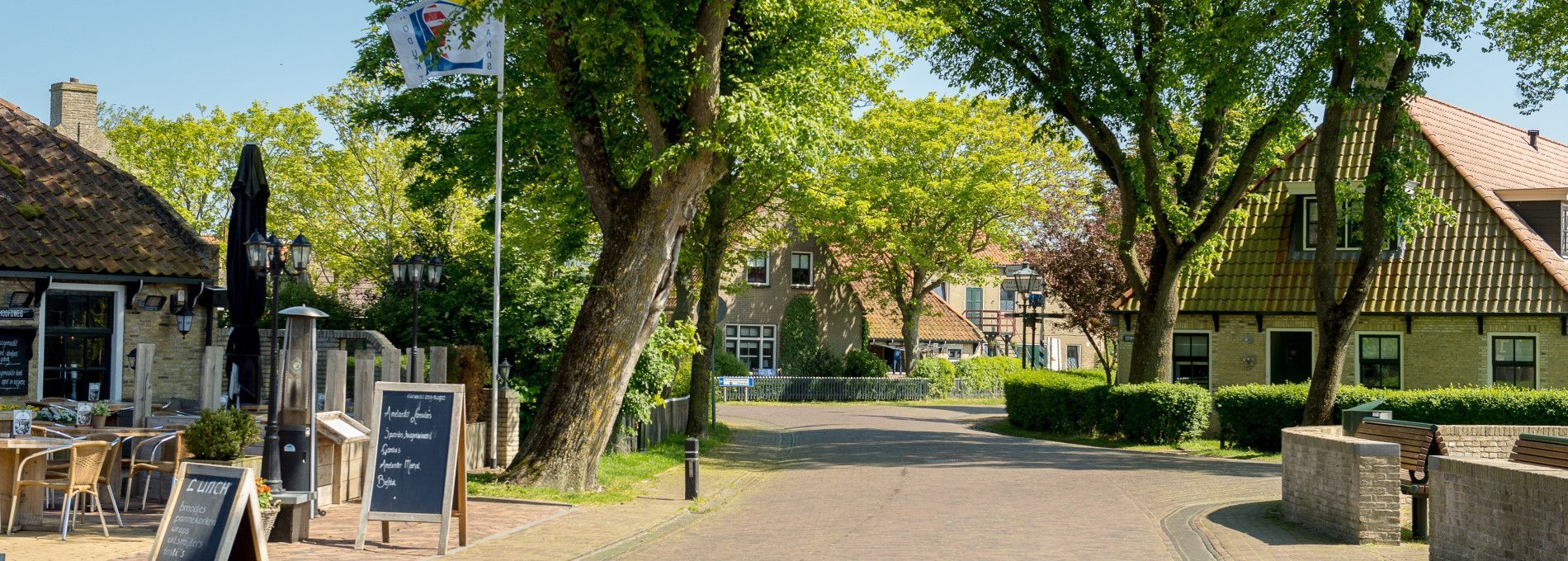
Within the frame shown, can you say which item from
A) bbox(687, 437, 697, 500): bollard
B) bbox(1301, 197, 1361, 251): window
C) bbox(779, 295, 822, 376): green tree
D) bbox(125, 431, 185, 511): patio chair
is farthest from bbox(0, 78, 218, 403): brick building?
bbox(779, 295, 822, 376): green tree

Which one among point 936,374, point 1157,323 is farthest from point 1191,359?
point 936,374

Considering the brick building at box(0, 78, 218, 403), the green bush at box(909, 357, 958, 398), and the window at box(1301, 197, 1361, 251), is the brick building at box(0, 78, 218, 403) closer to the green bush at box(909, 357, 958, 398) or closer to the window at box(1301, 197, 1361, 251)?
the window at box(1301, 197, 1361, 251)

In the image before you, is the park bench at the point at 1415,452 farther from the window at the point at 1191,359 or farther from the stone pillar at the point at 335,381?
the window at the point at 1191,359

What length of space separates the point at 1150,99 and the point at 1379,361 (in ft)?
27.8

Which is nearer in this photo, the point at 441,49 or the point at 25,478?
the point at 25,478

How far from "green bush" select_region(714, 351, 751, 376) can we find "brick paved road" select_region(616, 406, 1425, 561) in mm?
20484

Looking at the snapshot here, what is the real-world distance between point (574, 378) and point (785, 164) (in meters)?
3.66

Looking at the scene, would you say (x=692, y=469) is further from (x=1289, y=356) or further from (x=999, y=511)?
(x=1289, y=356)

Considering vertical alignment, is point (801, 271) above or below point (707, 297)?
above

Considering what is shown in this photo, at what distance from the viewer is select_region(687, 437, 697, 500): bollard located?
16.5m

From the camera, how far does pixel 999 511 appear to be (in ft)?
48.6

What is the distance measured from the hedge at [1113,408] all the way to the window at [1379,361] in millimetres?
4432

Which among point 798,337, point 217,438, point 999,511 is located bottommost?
point 999,511

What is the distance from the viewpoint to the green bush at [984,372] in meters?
52.9
